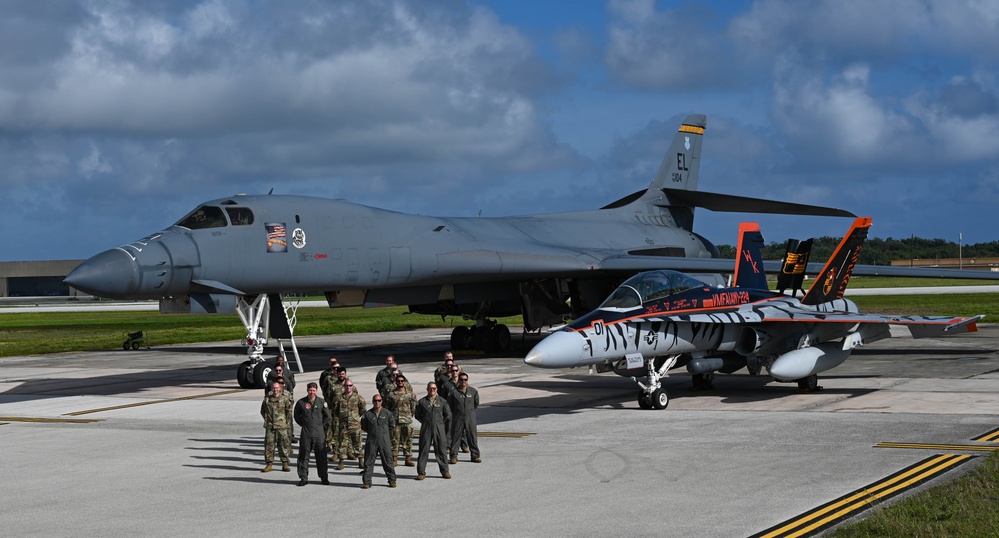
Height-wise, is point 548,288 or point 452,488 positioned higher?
point 548,288

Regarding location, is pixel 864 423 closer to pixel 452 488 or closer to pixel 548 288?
pixel 452 488

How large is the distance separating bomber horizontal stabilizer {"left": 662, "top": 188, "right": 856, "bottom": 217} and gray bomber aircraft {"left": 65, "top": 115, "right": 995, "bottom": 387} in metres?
0.05

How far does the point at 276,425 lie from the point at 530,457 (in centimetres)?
270

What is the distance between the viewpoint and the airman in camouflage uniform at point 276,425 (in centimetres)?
1098

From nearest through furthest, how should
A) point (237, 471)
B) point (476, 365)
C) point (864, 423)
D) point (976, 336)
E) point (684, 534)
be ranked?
1. point (684, 534)
2. point (237, 471)
3. point (864, 423)
4. point (476, 365)
5. point (976, 336)

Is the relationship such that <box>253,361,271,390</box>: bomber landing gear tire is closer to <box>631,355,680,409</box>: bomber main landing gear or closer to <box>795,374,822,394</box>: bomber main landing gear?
<box>631,355,680,409</box>: bomber main landing gear

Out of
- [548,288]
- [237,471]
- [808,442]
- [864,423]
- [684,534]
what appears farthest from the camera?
[548,288]

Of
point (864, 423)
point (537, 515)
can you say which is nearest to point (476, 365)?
point (864, 423)

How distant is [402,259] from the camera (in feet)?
72.6

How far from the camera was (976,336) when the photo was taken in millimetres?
28844

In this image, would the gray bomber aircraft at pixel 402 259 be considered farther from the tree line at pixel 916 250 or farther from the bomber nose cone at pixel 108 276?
the tree line at pixel 916 250

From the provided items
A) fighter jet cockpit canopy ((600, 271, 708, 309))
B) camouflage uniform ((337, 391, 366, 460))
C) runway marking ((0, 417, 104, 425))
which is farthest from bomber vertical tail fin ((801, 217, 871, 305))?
runway marking ((0, 417, 104, 425))

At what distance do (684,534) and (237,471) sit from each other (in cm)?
522

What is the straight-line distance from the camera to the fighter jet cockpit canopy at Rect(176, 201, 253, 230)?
19094mm
